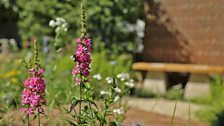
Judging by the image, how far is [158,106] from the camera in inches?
278

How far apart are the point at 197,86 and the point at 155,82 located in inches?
37.3

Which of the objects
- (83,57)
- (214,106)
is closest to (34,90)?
(83,57)

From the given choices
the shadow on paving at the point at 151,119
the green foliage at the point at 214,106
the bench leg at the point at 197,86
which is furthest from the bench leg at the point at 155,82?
the shadow on paving at the point at 151,119

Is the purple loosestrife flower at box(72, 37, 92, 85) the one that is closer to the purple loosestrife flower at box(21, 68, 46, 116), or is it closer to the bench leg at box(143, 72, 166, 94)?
the purple loosestrife flower at box(21, 68, 46, 116)

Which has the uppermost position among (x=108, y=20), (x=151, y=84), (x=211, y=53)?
(x=108, y=20)

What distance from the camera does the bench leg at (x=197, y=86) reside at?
26.6ft

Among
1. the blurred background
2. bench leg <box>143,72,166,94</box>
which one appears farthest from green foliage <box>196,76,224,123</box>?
bench leg <box>143,72,166,94</box>

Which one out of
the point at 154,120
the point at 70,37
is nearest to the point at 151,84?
the point at 70,37

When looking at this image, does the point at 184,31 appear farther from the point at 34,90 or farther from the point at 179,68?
the point at 34,90

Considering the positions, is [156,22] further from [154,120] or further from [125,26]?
[154,120]

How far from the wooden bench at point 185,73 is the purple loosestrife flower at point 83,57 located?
5.79 meters

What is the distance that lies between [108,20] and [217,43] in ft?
6.77

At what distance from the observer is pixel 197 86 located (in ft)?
27.0

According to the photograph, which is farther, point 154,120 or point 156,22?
point 156,22
